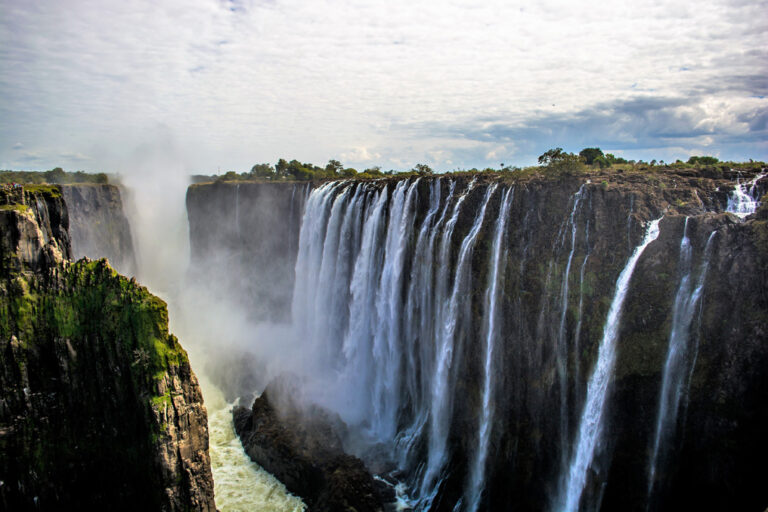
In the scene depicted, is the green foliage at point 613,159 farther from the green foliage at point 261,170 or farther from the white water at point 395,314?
the green foliage at point 261,170

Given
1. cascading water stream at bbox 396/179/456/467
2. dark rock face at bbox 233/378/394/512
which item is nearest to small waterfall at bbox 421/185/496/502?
cascading water stream at bbox 396/179/456/467

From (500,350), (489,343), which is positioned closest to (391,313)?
(489,343)

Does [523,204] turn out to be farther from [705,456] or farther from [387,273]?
[705,456]

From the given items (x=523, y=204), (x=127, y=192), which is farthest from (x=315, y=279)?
(x=127, y=192)

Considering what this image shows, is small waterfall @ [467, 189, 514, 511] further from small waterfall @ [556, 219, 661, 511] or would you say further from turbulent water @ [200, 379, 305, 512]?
turbulent water @ [200, 379, 305, 512]

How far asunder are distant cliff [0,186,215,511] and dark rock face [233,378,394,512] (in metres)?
3.09

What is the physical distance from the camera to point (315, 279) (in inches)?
869

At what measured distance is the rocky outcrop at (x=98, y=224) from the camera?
1251 inches

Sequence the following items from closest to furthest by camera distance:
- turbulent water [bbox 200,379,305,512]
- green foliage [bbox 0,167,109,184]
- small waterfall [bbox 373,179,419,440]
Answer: turbulent water [bbox 200,379,305,512] → small waterfall [bbox 373,179,419,440] → green foliage [bbox 0,167,109,184]

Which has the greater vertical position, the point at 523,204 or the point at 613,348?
the point at 523,204

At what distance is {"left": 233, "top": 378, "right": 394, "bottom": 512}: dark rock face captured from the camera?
1308 cm

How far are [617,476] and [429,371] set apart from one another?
22.7 ft

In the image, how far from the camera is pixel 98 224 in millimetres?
33219

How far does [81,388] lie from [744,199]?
718 inches
